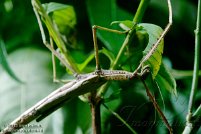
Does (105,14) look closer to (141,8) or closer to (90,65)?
(90,65)

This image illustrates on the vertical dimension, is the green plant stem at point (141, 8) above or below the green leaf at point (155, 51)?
above

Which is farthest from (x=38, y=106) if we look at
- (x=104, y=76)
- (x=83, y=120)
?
(x=83, y=120)

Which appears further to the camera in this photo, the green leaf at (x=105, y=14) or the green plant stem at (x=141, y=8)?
the green leaf at (x=105, y=14)

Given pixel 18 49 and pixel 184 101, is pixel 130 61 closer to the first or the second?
pixel 184 101

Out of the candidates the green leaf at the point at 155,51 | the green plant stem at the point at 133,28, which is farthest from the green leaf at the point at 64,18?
the green leaf at the point at 155,51

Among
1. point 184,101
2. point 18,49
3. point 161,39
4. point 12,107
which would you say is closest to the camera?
point 161,39

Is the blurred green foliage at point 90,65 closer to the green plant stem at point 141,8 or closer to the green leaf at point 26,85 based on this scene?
the green leaf at point 26,85

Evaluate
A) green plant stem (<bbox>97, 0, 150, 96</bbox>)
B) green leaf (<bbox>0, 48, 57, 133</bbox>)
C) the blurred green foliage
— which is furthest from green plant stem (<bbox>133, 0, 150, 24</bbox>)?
green leaf (<bbox>0, 48, 57, 133</bbox>)

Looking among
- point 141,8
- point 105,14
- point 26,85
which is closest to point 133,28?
point 141,8
